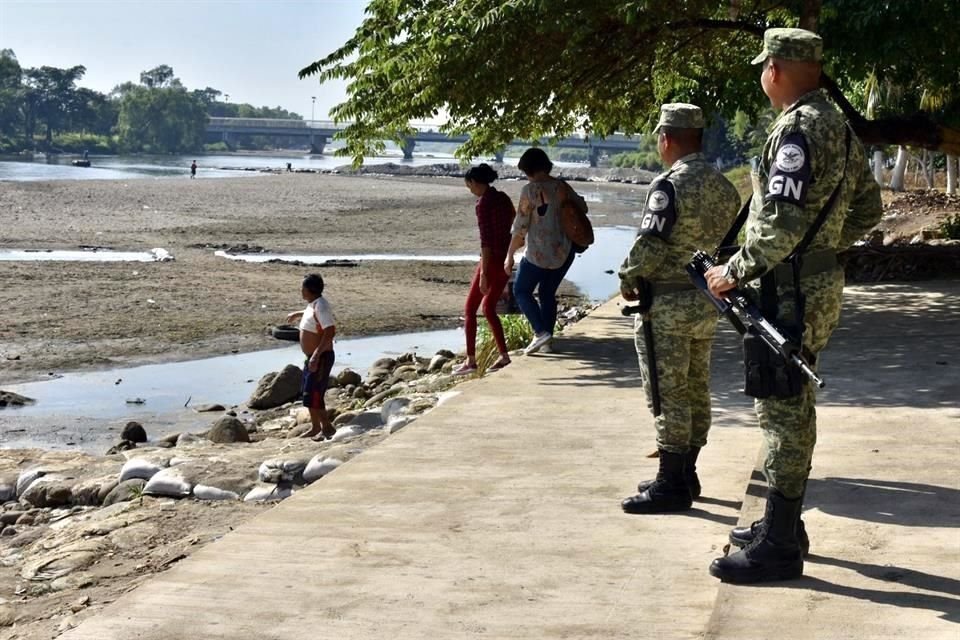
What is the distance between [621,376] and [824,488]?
4.22 m

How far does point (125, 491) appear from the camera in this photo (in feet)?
30.1

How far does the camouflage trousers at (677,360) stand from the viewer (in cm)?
664

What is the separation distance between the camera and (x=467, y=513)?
6992 millimetres

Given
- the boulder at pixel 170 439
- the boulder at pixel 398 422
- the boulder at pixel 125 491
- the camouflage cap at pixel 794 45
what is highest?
the camouflage cap at pixel 794 45

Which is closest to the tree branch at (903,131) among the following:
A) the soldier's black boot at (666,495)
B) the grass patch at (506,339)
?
the grass patch at (506,339)

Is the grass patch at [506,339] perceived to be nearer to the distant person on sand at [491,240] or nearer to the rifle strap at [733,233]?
the distant person on sand at [491,240]

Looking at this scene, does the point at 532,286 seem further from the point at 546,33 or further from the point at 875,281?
the point at 875,281

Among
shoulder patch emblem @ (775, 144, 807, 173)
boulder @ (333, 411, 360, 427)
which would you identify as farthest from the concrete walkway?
boulder @ (333, 411, 360, 427)

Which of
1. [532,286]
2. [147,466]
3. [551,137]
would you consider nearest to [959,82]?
[551,137]

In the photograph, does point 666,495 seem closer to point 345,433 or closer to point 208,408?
point 345,433

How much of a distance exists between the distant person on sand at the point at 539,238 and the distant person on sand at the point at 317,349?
1.58 meters

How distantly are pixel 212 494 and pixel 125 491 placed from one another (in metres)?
0.66

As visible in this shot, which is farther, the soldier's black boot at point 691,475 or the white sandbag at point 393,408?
the white sandbag at point 393,408

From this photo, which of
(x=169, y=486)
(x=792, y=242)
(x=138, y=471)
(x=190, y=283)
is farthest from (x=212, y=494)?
(x=190, y=283)
